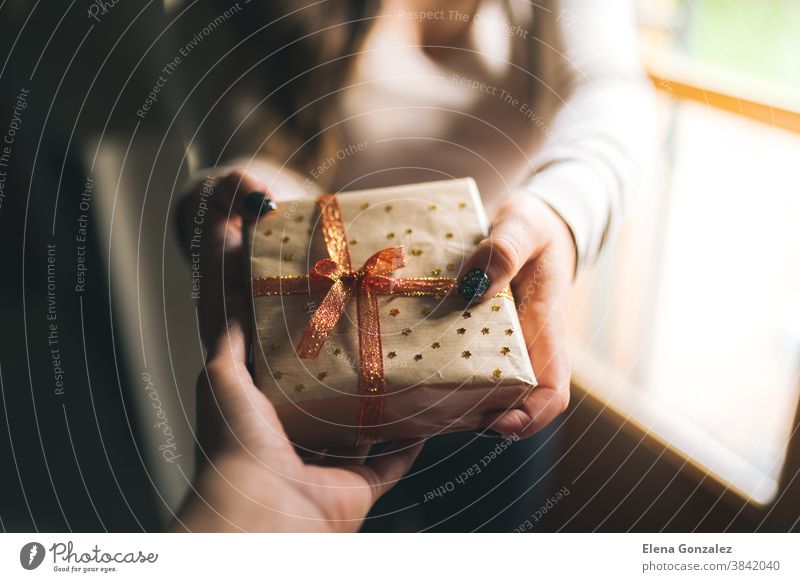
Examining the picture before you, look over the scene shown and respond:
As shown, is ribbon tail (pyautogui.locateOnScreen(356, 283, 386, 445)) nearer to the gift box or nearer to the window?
the gift box

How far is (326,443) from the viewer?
0.38 metres

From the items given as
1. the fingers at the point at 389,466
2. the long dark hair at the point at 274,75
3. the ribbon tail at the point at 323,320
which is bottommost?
the fingers at the point at 389,466

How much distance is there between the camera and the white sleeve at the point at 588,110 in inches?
16.5

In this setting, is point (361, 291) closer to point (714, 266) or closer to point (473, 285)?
point (473, 285)

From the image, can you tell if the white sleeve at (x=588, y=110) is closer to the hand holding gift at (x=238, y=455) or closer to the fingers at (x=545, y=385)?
the fingers at (x=545, y=385)

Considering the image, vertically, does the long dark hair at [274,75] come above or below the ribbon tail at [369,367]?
above

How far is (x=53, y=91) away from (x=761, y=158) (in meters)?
0.44

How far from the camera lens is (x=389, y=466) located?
0.41 m

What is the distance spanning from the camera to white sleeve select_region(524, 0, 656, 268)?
0.42m

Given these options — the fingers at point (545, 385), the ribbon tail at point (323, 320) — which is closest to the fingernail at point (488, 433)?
the fingers at point (545, 385)

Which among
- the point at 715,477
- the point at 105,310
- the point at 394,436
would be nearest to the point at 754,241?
the point at 715,477

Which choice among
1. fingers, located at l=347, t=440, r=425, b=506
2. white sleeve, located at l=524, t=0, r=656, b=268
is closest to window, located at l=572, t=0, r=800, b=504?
white sleeve, located at l=524, t=0, r=656, b=268

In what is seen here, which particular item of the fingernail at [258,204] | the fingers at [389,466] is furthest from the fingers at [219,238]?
the fingers at [389,466]

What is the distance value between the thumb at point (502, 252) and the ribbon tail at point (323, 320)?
0.22 ft
